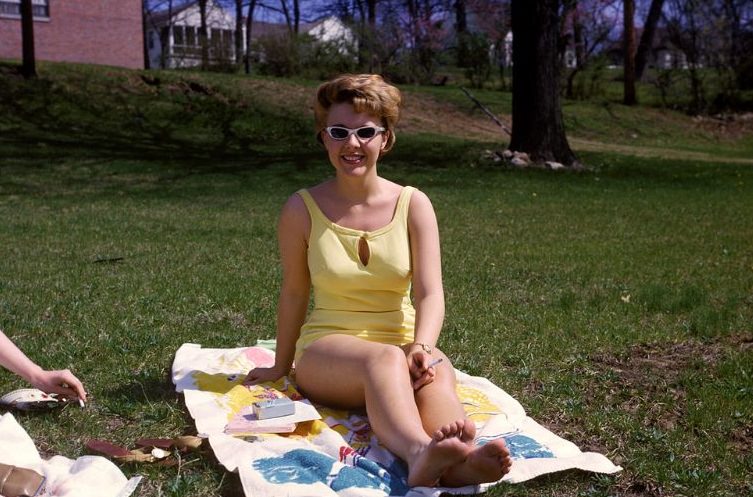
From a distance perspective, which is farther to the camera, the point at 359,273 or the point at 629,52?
the point at 629,52

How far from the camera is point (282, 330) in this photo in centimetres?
376

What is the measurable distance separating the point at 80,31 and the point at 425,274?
27940 mm

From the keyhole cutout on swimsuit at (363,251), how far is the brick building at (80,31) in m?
27.3

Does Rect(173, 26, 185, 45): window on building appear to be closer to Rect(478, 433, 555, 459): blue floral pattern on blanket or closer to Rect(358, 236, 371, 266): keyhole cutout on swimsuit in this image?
Rect(358, 236, 371, 266): keyhole cutout on swimsuit

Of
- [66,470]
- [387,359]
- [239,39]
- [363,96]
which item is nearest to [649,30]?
[239,39]

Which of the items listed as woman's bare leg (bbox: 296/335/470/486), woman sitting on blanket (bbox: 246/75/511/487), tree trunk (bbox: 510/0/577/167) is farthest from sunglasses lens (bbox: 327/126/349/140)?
tree trunk (bbox: 510/0/577/167)

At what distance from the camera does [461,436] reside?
8.93 feet

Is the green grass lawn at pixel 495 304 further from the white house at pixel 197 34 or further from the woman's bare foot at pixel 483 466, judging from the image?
the white house at pixel 197 34

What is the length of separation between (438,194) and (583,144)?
35.5 feet

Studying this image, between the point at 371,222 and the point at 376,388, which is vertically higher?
the point at 371,222

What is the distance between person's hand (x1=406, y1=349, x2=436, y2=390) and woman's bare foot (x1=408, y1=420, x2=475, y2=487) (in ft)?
1.35

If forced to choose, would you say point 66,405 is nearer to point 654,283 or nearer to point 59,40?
point 654,283

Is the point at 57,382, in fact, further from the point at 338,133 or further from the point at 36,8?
the point at 36,8

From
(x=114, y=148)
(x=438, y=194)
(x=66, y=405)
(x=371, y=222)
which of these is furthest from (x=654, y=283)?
(x=114, y=148)
